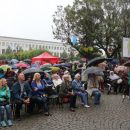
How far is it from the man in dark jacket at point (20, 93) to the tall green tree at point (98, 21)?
27.3 meters

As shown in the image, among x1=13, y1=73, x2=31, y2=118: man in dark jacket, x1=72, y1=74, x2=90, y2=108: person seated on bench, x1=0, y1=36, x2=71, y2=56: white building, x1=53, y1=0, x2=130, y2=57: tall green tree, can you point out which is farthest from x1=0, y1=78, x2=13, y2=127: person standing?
x1=0, y1=36, x2=71, y2=56: white building

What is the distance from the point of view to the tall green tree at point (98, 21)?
4128cm

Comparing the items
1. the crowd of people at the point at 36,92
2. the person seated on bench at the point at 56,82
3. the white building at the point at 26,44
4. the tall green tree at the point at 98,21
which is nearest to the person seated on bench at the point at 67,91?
the crowd of people at the point at 36,92

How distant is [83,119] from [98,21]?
29638 mm

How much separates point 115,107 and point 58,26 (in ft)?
95.6

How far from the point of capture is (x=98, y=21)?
42.0 m

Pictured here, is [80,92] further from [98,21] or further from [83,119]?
[98,21]

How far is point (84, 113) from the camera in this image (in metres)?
14.4

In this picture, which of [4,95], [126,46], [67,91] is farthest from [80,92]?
[126,46]

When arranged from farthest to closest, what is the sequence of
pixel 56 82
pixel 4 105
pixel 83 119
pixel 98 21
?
pixel 98 21, pixel 56 82, pixel 83 119, pixel 4 105

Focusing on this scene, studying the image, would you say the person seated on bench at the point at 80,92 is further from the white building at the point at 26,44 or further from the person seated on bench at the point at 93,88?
the white building at the point at 26,44

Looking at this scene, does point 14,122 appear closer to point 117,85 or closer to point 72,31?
point 117,85

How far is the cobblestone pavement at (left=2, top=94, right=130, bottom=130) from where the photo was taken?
1208 cm

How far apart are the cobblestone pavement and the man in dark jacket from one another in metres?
0.51
